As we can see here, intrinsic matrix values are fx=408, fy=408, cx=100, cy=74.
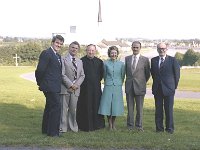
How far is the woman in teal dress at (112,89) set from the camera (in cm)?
925

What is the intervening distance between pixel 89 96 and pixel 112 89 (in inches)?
21.6

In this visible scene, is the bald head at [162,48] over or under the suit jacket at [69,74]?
over

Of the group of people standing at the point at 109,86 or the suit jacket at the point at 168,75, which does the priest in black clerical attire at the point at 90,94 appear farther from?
the suit jacket at the point at 168,75

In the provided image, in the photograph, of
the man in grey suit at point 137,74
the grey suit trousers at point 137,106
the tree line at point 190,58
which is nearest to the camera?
the man in grey suit at point 137,74

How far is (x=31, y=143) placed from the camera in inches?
299

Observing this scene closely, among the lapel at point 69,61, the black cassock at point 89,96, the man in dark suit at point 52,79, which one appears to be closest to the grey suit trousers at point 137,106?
the black cassock at point 89,96

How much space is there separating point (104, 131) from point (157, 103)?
4.47 ft

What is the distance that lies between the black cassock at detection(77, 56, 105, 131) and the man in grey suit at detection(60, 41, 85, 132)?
240mm

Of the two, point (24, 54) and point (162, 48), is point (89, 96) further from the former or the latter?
point (24, 54)

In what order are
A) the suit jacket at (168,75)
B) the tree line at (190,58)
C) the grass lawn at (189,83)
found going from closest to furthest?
the suit jacket at (168,75), the grass lawn at (189,83), the tree line at (190,58)

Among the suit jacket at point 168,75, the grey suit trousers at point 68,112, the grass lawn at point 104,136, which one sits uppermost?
the suit jacket at point 168,75

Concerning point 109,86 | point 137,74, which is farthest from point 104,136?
point 137,74

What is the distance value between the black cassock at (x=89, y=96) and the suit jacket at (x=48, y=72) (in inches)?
42.0

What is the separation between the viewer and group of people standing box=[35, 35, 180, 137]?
8.95m
